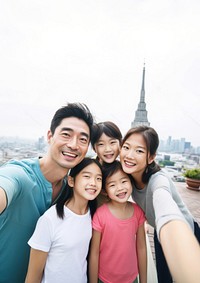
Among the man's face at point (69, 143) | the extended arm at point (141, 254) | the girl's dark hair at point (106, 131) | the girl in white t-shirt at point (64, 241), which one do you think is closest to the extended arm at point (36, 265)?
the girl in white t-shirt at point (64, 241)

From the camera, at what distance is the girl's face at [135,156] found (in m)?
1.28

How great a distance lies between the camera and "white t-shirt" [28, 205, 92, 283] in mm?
1037

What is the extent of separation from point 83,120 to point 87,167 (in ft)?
1.19

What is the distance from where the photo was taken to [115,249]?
3.94 ft

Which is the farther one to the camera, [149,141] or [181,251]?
[149,141]

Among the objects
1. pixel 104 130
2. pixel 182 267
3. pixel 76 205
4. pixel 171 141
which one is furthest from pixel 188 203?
pixel 171 141

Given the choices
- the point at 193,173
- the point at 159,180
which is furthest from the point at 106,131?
the point at 193,173

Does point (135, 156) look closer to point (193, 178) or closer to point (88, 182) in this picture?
point (88, 182)

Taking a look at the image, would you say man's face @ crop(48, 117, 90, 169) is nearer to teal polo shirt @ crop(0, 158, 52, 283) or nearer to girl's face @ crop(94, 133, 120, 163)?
teal polo shirt @ crop(0, 158, 52, 283)

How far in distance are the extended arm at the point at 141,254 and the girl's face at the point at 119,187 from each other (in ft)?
0.89

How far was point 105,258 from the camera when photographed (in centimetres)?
121


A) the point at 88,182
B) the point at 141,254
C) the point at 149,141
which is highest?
the point at 149,141

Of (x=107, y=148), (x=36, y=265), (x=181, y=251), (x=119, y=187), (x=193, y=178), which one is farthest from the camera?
(x=193, y=178)

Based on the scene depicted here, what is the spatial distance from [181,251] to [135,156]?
0.71m
